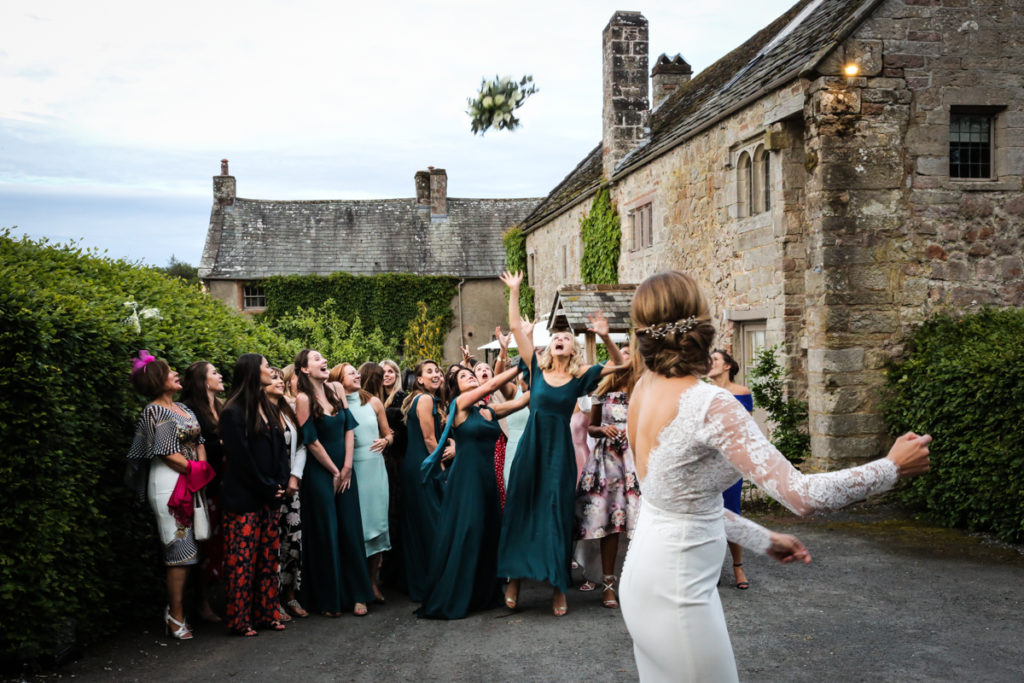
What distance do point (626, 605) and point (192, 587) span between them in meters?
5.57

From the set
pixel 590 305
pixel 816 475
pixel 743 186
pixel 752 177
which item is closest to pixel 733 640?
pixel 816 475

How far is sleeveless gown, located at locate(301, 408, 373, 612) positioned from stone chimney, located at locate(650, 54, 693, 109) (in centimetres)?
1778

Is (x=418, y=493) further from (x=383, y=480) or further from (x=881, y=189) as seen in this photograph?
(x=881, y=189)

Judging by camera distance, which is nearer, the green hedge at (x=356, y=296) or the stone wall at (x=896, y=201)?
the stone wall at (x=896, y=201)

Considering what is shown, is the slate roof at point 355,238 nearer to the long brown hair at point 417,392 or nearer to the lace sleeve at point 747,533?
the long brown hair at point 417,392

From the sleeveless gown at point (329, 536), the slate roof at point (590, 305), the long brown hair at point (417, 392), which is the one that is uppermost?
the slate roof at point (590, 305)

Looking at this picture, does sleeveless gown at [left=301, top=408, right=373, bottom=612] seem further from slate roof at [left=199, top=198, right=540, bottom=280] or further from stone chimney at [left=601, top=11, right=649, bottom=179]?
slate roof at [left=199, top=198, right=540, bottom=280]

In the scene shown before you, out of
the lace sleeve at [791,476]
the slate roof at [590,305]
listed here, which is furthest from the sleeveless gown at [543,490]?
the slate roof at [590,305]

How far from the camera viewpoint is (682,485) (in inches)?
114

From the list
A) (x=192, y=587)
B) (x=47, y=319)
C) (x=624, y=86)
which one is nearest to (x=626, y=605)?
(x=47, y=319)

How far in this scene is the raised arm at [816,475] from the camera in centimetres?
264

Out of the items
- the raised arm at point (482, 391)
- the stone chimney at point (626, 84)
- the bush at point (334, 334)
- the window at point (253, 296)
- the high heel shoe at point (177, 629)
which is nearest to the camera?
the high heel shoe at point (177, 629)

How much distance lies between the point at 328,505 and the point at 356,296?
93.6ft

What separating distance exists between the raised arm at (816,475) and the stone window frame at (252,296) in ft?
114
